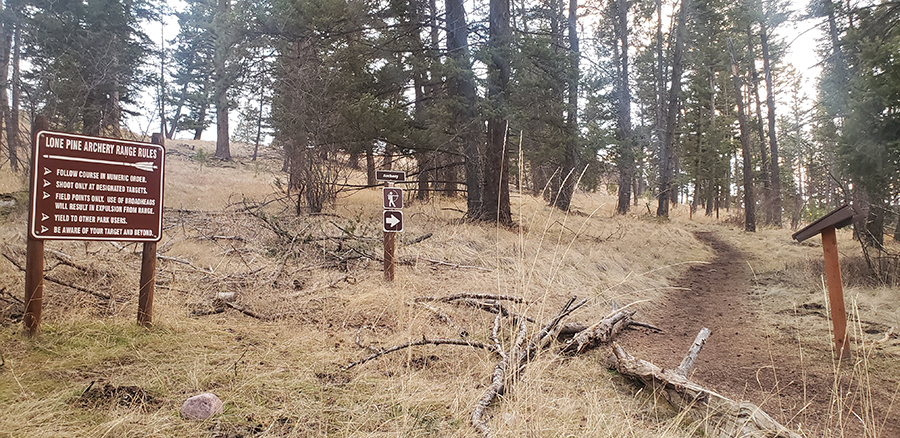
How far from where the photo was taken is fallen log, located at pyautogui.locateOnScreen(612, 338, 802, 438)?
8.70 ft

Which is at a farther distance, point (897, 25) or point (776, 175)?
point (776, 175)

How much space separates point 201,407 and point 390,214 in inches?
144

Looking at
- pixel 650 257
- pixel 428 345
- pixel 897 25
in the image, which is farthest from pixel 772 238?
pixel 428 345

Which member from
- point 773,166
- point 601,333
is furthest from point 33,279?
point 773,166

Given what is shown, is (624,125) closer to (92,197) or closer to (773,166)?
(773,166)

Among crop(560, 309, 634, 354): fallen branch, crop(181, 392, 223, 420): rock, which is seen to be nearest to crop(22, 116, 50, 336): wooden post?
crop(181, 392, 223, 420): rock

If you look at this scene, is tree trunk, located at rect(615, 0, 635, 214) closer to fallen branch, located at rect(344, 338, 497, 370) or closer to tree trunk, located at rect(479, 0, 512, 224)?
tree trunk, located at rect(479, 0, 512, 224)

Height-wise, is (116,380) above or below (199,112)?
below

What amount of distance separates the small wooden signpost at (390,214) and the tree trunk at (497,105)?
3.98 meters

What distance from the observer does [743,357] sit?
4.50m

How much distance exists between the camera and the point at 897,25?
26.5ft

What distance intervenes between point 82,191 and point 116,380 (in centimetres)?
161

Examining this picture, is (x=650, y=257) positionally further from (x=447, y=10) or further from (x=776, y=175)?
(x=776, y=175)

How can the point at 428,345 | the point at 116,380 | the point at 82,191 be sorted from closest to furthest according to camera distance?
the point at 116,380
the point at 82,191
the point at 428,345
